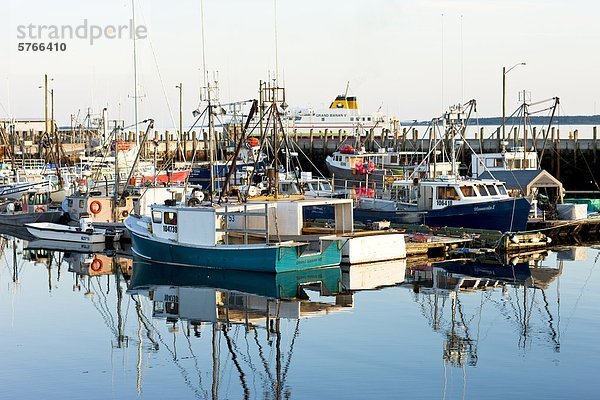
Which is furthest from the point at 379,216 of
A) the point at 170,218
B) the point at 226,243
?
the point at 226,243

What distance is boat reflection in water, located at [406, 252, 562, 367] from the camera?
21953 mm

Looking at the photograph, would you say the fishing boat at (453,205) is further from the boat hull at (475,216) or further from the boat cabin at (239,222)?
the boat cabin at (239,222)

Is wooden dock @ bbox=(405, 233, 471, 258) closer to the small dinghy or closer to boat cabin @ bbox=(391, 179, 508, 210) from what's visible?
boat cabin @ bbox=(391, 179, 508, 210)

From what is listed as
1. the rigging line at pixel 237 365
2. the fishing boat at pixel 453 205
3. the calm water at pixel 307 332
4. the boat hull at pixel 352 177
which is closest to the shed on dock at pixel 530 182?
the fishing boat at pixel 453 205

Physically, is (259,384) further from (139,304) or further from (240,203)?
(240,203)

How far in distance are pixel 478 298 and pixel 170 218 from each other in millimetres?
9899

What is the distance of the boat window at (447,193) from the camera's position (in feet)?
126

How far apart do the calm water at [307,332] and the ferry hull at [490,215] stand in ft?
13.6

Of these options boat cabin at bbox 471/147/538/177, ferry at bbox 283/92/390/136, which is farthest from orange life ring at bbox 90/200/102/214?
ferry at bbox 283/92/390/136

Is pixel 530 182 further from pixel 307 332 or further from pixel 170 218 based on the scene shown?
pixel 307 332

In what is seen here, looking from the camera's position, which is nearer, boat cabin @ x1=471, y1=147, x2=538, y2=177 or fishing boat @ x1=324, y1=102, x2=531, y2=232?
fishing boat @ x1=324, y1=102, x2=531, y2=232

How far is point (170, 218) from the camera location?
103ft

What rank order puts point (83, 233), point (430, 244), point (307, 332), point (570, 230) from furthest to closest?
1. point (570, 230)
2. point (83, 233)
3. point (430, 244)
4. point (307, 332)

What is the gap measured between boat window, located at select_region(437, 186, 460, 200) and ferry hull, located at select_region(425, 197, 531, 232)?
0.48m
